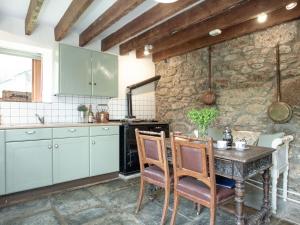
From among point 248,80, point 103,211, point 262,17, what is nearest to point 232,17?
point 262,17

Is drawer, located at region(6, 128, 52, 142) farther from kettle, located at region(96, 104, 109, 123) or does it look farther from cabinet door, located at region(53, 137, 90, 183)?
kettle, located at region(96, 104, 109, 123)

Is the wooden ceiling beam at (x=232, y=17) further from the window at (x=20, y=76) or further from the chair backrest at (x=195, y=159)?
the window at (x=20, y=76)

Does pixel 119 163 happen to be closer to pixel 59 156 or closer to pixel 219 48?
pixel 59 156

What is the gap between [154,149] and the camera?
82.2 inches

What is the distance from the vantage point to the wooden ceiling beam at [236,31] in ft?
8.30

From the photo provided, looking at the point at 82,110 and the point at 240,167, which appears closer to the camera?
the point at 240,167

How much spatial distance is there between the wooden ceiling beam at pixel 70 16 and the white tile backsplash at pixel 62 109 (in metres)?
1.04

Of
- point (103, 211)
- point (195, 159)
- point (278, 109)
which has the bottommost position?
point (103, 211)

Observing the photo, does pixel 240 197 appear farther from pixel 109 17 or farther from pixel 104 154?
pixel 109 17

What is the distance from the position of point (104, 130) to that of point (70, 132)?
538mm

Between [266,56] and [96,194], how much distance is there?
9.73 ft

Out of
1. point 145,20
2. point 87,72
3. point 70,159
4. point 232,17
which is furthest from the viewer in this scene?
point 87,72

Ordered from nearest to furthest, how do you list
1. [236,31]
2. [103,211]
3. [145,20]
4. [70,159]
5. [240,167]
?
[240,167], [103,211], [145,20], [70,159], [236,31]

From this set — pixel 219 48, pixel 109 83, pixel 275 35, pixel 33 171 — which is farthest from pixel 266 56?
pixel 33 171
